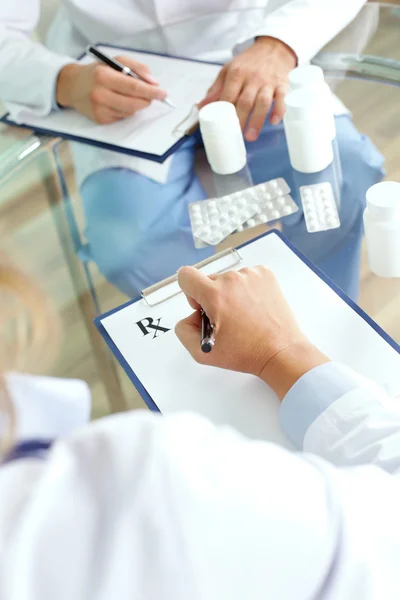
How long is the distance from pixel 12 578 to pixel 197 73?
3.04 ft

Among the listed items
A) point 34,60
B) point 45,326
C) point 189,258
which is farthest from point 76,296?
point 34,60

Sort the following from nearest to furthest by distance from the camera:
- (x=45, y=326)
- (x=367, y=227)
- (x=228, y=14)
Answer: (x=45, y=326), (x=367, y=227), (x=228, y=14)

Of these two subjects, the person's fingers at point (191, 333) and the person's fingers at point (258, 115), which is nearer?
the person's fingers at point (191, 333)

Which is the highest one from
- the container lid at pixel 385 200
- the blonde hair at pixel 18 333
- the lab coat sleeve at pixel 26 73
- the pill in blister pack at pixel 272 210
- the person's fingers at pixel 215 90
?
the blonde hair at pixel 18 333

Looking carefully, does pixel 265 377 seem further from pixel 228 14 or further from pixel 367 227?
pixel 228 14

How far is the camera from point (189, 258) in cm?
82

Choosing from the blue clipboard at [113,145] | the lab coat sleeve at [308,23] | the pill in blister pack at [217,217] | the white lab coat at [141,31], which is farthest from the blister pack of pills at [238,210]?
the lab coat sleeve at [308,23]

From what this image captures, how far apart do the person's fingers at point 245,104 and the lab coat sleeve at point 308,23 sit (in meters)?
0.15

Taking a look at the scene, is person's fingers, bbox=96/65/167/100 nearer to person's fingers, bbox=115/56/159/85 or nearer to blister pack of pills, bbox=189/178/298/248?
person's fingers, bbox=115/56/159/85

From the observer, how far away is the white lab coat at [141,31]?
1.06 meters

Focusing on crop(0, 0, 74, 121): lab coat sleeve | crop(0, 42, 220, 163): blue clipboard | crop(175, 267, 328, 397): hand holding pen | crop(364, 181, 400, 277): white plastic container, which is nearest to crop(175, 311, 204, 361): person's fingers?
crop(175, 267, 328, 397): hand holding pen

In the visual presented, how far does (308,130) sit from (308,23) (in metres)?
0.35

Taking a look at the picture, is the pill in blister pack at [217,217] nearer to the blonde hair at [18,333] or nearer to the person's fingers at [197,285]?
the person's fingers at [197,285]

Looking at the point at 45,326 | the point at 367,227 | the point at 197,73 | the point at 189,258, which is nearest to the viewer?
the point at 45,326
